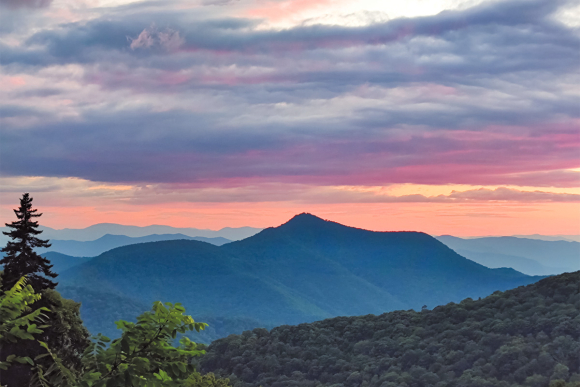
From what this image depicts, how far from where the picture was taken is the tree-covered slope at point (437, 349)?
14088 centimetres

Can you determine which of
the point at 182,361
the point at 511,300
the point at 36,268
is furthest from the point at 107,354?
the point at 511,300

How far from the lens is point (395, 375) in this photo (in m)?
147

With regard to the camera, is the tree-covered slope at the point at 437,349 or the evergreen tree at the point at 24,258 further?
the tree-covered slope at the point at 437,349

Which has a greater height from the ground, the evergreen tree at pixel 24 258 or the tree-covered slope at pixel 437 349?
the evergreen tree at pixel 24 258

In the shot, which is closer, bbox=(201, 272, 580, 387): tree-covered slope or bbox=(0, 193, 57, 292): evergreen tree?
bbox=(0, 193, 57, 292): evergreen tree

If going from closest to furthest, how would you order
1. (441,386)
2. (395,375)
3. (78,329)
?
(78,329) → (441,386) → (395,375)

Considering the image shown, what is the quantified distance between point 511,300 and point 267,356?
8161 centimetres

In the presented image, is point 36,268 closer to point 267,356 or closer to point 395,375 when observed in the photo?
point 395,375

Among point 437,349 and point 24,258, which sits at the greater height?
point 24,258

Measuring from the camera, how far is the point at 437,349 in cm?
16838

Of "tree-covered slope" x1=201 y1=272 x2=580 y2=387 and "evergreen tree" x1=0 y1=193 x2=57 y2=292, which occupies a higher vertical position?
"evergreen tree" x1=0 y1=193 x2=57 y2=292

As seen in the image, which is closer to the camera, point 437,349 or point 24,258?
point 24,258

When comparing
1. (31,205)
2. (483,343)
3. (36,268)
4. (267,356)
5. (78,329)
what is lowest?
(267,356)

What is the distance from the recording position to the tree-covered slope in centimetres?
14088
